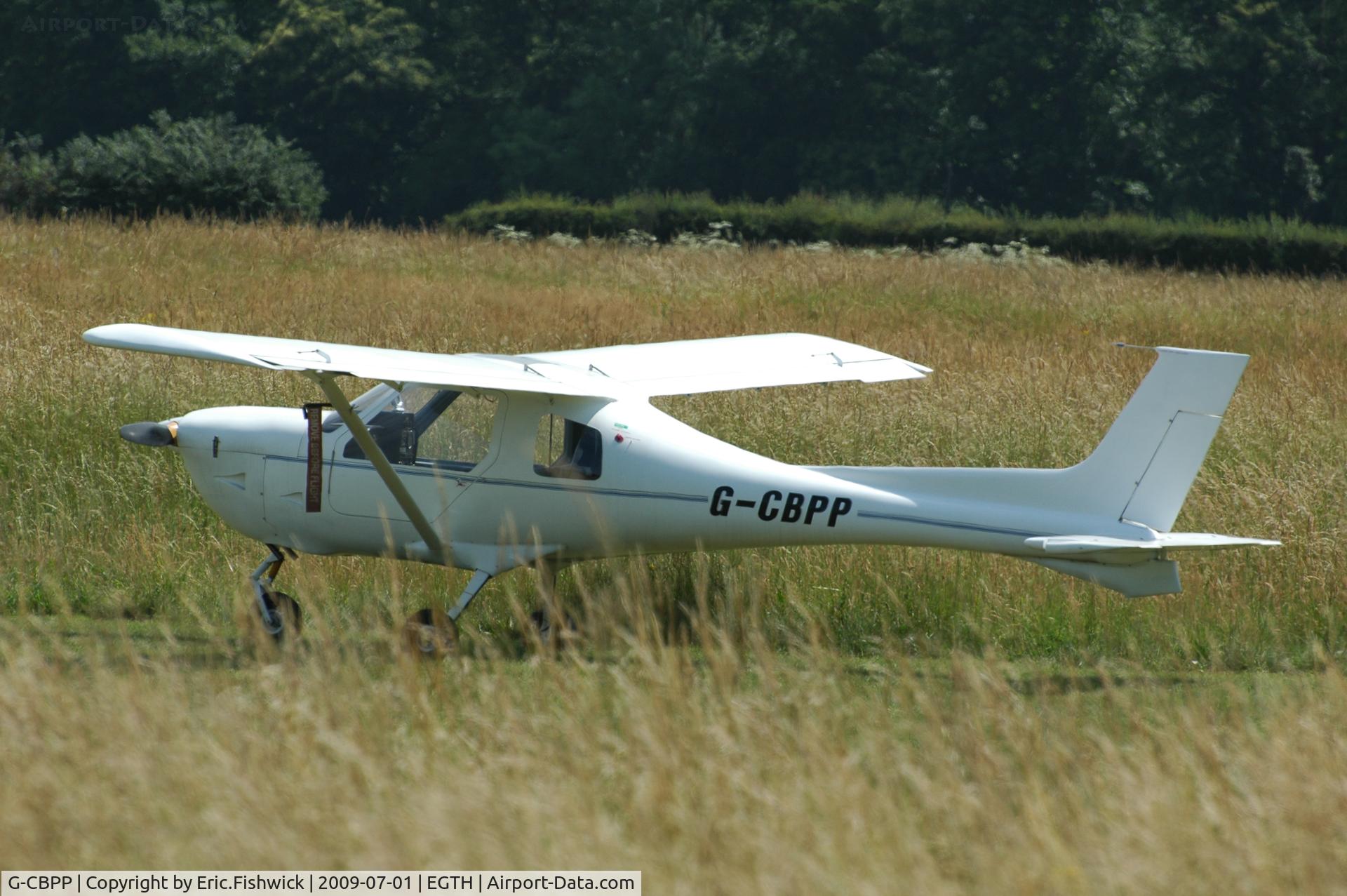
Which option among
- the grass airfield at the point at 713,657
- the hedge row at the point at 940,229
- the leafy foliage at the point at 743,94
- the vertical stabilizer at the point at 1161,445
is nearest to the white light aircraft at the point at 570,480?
the vertical stabilizer at the point at 1161,445

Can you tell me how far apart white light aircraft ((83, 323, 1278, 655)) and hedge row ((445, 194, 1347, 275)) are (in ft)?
83.6

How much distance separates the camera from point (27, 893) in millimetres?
4082

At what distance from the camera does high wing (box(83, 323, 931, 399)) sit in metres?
6.98

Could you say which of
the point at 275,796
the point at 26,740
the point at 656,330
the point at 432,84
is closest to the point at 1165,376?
the point at 275,796

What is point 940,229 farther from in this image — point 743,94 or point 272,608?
point 272,608

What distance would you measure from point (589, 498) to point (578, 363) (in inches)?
57.3

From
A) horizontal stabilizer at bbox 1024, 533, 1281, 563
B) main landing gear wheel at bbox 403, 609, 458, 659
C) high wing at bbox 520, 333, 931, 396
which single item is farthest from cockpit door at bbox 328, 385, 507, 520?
horizontal stabilizer at bbox 1024, 533, 1281, 563

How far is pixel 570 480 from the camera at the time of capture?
25.3ft

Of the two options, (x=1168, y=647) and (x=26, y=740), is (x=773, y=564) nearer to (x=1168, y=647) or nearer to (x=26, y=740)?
(x=1168, y=647)

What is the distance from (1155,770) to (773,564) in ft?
16.5

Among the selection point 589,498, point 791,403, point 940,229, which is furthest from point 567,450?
point 940,229

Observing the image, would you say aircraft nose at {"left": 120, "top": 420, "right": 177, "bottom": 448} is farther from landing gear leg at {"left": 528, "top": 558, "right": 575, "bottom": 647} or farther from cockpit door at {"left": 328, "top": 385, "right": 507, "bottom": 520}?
landing gear leg at {"left": 528, "top": 558, "right": 575, "bottom": 647}

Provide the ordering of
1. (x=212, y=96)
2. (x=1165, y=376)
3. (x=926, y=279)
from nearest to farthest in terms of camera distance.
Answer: (x=1165, y=376) → (x=926, y=279) → (x=212, y=96)

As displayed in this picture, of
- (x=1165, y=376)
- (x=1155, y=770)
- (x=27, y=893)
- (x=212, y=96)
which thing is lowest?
(x=212, y=96)
